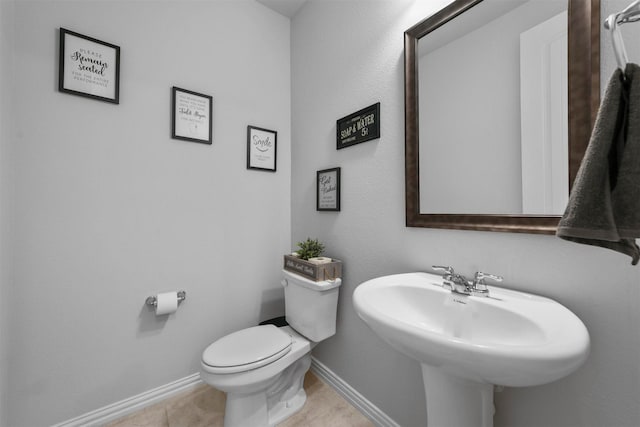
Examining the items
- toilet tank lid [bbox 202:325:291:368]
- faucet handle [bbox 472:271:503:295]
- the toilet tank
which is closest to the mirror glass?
faucet handle [bbox 472:271:503:295]

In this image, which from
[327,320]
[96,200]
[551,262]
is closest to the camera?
[551,262]

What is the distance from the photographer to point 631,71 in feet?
1.51

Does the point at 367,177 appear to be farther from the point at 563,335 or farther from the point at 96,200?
the point at 96,200

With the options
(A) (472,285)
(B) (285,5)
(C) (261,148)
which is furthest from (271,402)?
(B) (285,5)

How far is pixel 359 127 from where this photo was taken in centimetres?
134

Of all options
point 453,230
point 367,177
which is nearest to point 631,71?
point 453,230

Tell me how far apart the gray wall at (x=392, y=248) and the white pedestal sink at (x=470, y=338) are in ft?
0.38

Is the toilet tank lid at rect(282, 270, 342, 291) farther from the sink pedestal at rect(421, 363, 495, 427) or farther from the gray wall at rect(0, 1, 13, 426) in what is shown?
the gray wall at rect(0, 1, 13, 426)

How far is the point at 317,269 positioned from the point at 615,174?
3.62 ft

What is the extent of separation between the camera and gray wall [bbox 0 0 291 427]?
111 cm

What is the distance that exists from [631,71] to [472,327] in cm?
72

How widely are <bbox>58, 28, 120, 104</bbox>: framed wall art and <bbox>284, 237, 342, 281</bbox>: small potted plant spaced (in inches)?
49.2

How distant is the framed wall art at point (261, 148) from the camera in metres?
1.70

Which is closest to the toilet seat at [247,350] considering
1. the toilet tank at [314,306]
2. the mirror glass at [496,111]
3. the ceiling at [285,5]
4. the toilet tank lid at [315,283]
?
the toilet tank at [314,306]
